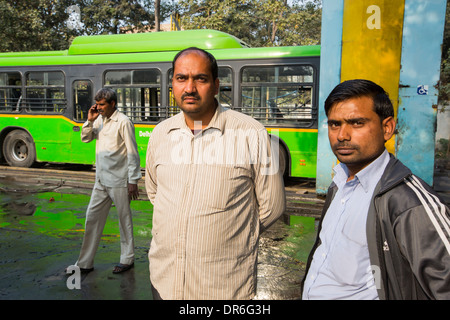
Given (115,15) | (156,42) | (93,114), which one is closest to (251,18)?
(115,15)

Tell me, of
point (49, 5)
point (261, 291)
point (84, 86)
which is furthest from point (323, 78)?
point (49, 5)

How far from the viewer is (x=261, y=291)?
152 inches

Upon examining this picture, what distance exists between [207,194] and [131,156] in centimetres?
230

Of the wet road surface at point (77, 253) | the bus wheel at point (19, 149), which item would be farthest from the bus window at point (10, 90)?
the wet road surface at point (77, 253)

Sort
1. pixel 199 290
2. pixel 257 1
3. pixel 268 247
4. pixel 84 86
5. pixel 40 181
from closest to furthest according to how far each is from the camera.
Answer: pixel 199 290 < pixel 268 247 < pixel 40 181 < pixel 84 86 < pixel 257 1

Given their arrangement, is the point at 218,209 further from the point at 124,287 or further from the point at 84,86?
the point at 84,86

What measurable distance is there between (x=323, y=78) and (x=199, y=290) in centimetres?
559

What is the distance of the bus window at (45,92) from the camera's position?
10219mm

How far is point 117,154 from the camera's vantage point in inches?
165

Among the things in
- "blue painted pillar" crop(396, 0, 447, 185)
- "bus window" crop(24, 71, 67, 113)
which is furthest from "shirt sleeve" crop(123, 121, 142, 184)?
"bus window" crop(24, 71, 67, 113)

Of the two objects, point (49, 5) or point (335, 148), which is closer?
point (335, 148)

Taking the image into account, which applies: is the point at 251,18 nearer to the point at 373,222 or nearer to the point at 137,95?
the point at 137,95

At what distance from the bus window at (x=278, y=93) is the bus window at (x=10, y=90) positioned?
6.32 metres

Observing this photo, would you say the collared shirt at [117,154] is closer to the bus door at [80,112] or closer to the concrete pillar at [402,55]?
the concrete pillar at [402,55]
